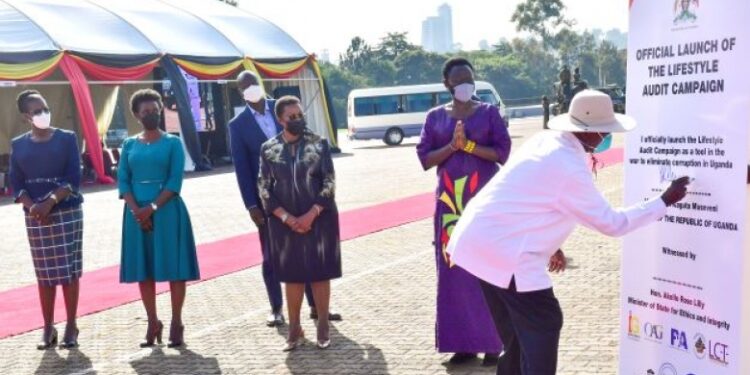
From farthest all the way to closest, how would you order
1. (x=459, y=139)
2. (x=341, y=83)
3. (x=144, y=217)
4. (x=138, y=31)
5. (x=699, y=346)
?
(x=341, y=83), (x=138, y=31), (x=144, y=217), (x=459, y=139), (x=699, y=346)

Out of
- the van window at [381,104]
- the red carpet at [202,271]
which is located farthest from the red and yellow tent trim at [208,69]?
the red carpet at [202,271]

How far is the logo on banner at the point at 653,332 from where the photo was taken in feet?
13.5

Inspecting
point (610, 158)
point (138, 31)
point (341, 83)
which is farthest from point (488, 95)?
point (341, 83)

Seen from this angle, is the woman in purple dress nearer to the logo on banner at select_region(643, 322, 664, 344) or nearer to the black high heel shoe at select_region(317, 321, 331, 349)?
the black high heel shoe at select_region(317, 321, 331, 349)

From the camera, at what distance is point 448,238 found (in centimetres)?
542

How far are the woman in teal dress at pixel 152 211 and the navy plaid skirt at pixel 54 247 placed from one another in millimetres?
469

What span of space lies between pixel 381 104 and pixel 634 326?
1200 inches

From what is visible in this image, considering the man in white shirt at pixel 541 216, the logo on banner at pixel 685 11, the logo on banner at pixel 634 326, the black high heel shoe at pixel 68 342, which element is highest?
the logo on banner at pixel 685 11

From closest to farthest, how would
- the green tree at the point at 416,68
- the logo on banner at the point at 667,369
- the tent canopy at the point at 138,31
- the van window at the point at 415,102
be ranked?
the logo on banner at the point at 667,369 < the tent canopy at the point at 138,31 < the van window at the point at 415,102 < the green tree at the point at 416,68

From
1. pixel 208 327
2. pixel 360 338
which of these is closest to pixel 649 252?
pixel 360 338

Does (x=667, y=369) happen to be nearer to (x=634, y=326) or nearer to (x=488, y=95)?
(x=634, y=326)

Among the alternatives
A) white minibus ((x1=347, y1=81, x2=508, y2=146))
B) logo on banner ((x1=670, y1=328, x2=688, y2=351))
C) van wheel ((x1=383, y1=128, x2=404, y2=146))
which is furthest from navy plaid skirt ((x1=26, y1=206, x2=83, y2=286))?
van wheel ((x1=383, y1=128, x2=404, y2=146))

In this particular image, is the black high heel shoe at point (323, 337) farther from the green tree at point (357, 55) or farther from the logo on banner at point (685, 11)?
the green tree at point (357, 55)

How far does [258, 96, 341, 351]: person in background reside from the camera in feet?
19.5
